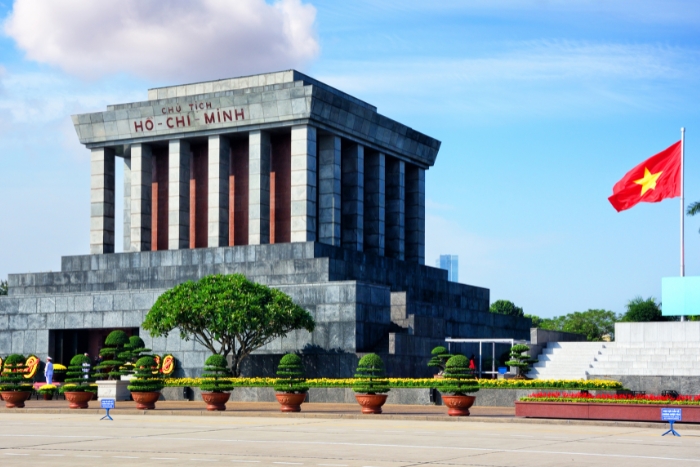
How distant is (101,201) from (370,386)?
3006cm

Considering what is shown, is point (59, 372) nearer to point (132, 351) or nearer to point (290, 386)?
point (132, 351)

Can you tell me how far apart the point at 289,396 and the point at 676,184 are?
2138 cm

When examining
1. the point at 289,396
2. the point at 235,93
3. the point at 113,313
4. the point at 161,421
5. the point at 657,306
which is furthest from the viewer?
the point at 657,306

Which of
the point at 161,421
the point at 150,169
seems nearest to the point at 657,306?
the point at 150,169

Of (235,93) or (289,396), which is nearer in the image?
(289,396)

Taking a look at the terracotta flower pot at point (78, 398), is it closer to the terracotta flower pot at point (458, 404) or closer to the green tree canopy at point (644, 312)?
the terracotta flower pot at point (458, 404)

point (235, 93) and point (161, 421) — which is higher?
point (235, 93)

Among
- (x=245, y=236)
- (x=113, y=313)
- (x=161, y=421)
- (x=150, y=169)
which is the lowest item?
(x=161, y=421)

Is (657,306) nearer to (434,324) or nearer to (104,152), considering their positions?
(434,324)

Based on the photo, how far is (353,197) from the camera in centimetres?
5988

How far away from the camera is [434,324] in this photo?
5200 centimetres

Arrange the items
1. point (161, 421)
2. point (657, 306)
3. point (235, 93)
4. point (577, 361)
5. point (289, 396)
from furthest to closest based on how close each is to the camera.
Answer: point (657, 306) < point (235, 93) < point (577, 361) < point (289, 396) < point (161, 421)

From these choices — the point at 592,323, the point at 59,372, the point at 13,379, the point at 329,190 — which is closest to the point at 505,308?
the point at 592,323

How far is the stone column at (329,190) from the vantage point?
5650 cm
